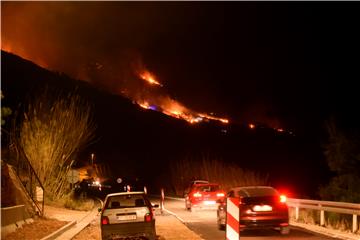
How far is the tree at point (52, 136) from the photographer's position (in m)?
27.4

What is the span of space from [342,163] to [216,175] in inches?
528

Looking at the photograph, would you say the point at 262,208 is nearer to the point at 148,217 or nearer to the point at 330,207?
the point at 148,217

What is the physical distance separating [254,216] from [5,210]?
Result: 7.39 metres

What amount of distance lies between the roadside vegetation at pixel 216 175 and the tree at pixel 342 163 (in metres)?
6.55

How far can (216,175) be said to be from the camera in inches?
1874

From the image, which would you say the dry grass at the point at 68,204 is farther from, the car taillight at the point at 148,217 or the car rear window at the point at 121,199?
the car taillight at the point at 148,217

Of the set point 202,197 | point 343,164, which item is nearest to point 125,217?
point 202,197

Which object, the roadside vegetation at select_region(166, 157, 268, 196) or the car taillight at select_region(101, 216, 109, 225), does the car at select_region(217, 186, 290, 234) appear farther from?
the roadside vegetation at select_region(166, 157, 268, 196)

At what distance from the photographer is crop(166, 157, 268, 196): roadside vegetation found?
43219mm

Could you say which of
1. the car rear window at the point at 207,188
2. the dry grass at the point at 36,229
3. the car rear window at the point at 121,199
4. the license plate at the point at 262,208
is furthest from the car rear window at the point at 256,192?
the car rear window at the point at 207,188

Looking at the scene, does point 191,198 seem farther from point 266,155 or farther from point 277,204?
point 266,155

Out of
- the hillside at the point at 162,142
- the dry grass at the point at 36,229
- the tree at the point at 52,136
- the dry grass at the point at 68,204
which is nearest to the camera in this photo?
the dry grass at the point at 36,229

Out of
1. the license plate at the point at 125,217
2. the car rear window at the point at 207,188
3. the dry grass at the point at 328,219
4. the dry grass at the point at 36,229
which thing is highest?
the car rear window at the point at 207,188

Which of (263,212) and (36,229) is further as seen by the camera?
(36,229)
